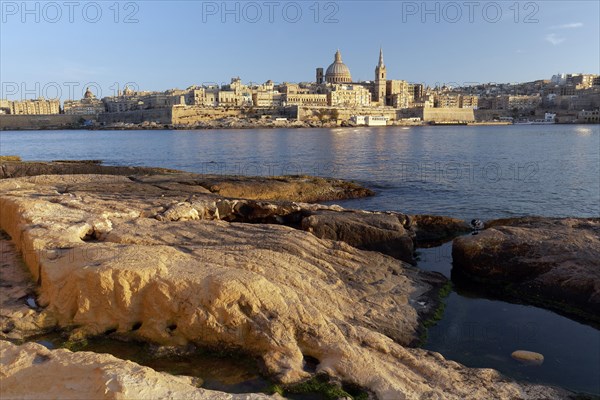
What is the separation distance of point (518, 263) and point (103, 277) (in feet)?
21.9

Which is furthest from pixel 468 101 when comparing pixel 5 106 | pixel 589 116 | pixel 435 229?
pixel 435 229

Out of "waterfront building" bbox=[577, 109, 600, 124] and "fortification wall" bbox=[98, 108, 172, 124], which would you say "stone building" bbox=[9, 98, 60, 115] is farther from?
Result: "waterfront building" bbox=[577, 109, 600, 124]

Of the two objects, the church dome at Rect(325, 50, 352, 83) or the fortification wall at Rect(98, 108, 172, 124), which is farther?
the church dome at Rect(325, 50, 352, 83)

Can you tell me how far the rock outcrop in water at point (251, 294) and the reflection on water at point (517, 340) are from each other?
1.44ft

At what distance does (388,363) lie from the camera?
200 inches

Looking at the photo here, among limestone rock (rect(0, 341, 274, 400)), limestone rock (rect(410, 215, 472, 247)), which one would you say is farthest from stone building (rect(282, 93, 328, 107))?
limestone rock (rect(0, 341, 274, 400))

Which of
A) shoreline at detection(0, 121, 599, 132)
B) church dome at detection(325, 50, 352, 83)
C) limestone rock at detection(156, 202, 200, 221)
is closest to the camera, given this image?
limestone rock at detection(156, 202, 200, 221)

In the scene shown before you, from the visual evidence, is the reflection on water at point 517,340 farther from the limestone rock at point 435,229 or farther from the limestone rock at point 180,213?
the limestone rock at point 180,213

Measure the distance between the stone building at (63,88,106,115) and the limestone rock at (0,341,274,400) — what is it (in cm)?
14743

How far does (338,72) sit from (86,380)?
154 metres

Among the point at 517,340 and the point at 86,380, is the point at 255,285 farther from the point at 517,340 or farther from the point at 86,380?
the point at 517,340

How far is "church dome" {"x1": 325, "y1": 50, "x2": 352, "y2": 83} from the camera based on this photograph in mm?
151750

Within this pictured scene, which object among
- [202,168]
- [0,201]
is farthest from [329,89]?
[0,201]

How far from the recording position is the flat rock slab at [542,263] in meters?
7.52
